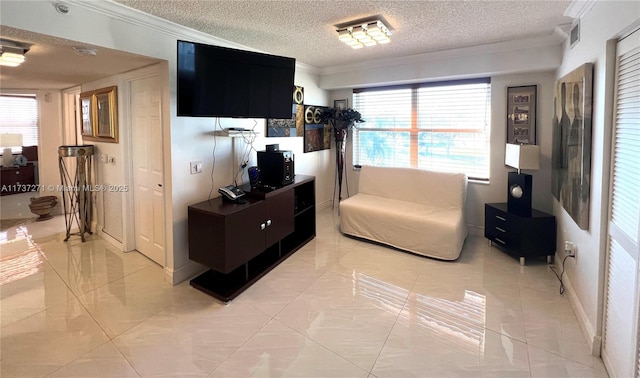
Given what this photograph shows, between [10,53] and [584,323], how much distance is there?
5.00m

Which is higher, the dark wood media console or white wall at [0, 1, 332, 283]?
white wall at [0, 1, 332, 283]

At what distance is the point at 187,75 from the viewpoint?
2.52 m

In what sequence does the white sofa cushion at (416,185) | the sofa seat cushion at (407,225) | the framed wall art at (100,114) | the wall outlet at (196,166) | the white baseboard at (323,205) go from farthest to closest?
1. the white baseboard at (323,205)
2. the white sofa cushion at (416,185)
3. the framed wall art at (100,114)
4. the sofa seat cushion at (407,225)
5. the wall outlet at (196,166)

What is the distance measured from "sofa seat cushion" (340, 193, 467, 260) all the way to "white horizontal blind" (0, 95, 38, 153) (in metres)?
7.02

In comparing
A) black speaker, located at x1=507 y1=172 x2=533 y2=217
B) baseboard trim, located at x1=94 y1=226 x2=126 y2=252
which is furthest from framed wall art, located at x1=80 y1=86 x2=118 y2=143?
black speaker, located at x1=507 y1=172 x2=533 y2=217

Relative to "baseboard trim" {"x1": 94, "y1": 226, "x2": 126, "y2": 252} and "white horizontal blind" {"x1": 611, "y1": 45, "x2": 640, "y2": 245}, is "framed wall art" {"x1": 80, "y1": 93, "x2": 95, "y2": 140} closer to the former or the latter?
"baseboard trim" {"x1": 94, "y1": 226, "x2": 126, "y2": 252}

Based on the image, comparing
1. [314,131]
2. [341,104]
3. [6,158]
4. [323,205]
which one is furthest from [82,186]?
[6,158]

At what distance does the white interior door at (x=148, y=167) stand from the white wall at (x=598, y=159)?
11.3 ft

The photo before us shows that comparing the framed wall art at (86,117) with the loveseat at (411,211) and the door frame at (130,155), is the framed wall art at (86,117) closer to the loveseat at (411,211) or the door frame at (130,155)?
the door frame at (130,155)

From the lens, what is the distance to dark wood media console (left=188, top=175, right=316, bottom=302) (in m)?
2.69

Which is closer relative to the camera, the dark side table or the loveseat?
the dark side table

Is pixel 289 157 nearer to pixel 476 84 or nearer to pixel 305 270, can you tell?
pixel 305 270

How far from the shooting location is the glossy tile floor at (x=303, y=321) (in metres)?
1.97

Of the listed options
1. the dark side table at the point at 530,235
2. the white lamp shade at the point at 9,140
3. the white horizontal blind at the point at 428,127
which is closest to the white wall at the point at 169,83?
the white horizontal blind at the point at 428,127
